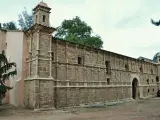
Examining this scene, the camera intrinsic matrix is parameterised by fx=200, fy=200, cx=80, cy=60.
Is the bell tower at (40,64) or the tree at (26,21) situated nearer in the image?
the bell tower at (40,64)

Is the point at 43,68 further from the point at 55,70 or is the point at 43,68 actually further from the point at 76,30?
the point at 76,30

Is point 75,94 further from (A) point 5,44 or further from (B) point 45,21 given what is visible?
(A) point 5,44

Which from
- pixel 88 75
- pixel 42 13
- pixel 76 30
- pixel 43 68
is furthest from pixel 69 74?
pixel 76 30

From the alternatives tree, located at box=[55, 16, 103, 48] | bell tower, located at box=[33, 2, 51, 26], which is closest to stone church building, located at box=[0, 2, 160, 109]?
bell tower, located at box=[33, 2, 51, 26]

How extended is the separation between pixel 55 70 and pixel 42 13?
201 inches

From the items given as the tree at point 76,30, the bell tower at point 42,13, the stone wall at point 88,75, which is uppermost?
the tree at point 76,30

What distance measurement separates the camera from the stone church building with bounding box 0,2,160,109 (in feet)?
53.8

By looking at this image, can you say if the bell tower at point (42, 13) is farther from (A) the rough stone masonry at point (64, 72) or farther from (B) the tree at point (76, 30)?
(B) the tree at point (76, 30)

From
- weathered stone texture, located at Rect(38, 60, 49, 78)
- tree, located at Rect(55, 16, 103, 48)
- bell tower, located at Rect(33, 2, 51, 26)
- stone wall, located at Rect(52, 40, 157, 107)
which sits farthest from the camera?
tree, located at Rect(55, 16, 103, 48)

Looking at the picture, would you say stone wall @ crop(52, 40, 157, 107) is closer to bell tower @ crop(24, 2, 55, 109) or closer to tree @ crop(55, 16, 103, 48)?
bell tower @ crop(24, 2, 55, 109)

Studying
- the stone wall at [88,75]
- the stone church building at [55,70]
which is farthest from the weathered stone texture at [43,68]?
the stone wall at [88,75]

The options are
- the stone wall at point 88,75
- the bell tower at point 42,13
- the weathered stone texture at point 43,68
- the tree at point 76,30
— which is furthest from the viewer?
the tree at point 76,30

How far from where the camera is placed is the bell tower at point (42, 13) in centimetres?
1716

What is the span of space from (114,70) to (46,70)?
11125 mm
